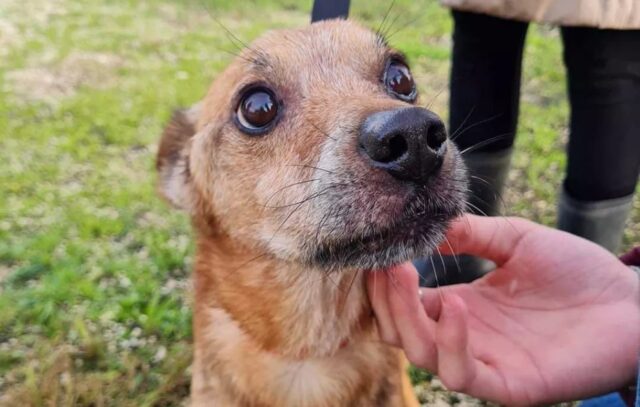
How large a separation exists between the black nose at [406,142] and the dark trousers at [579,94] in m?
1.33

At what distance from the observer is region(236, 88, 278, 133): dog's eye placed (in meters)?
2.61

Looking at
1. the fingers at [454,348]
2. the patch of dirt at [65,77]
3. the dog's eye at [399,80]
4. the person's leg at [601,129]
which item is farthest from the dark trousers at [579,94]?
the patch of dirt at [65,77]

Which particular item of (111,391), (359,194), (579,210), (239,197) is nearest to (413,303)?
(359,194)

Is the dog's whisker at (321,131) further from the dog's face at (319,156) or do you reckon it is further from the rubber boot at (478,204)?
the rubber boot at (478,204)

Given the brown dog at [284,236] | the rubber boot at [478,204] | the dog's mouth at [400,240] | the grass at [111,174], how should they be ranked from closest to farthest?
the dog's mouth at [400,240] → the brown dog at [284,236] → the grass at [111,174] → the rubber boot at [478,204]

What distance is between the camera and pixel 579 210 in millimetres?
3543

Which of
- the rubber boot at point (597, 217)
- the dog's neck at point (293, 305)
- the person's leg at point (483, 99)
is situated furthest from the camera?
the person's leg at point (483, 99)

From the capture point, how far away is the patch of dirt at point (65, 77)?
7.49 meters

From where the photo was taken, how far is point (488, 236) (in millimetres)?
2844

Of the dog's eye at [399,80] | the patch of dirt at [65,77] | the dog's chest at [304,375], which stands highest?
the dog's eye at [399,80]

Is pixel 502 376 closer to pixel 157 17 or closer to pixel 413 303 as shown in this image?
pixel 413 303

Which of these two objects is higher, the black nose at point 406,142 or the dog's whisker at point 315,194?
the black nose at point 406,142

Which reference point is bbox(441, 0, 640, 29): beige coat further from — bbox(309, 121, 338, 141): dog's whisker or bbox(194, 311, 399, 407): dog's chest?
bbox(194, 311, 399, 407): dog's chest

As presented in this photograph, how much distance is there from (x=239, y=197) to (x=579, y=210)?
197 cm
